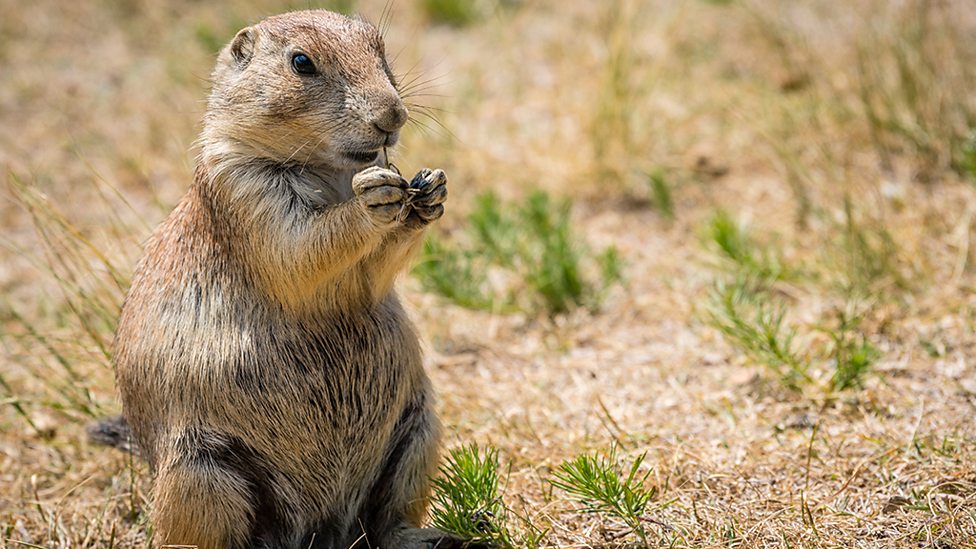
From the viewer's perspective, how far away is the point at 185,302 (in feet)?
11.0

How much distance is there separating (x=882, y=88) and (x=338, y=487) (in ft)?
14.2

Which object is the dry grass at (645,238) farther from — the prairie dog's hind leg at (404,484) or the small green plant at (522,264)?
the prairie dog's hind leg at (404,484)

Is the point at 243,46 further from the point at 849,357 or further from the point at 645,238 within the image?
the point at 645,238

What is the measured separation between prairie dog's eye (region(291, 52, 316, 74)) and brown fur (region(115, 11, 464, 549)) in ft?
0.08

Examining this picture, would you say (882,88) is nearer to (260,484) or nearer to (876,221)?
(876,221)

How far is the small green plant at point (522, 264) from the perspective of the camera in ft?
17.1

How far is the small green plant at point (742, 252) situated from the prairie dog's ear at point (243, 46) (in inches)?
105

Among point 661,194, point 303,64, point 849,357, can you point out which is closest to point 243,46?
point 303,64

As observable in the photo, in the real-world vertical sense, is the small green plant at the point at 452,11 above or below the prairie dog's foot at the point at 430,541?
above

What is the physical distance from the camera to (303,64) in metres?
3.28

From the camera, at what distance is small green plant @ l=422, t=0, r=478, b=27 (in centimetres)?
857

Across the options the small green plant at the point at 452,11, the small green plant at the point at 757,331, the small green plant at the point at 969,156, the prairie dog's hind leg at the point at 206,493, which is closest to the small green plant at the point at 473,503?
the prairie dog's hind leg at the point at 206,493

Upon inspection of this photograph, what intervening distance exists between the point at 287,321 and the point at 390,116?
780 mm

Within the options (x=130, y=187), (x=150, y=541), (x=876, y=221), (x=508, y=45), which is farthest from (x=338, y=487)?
(x=508, y=45)
